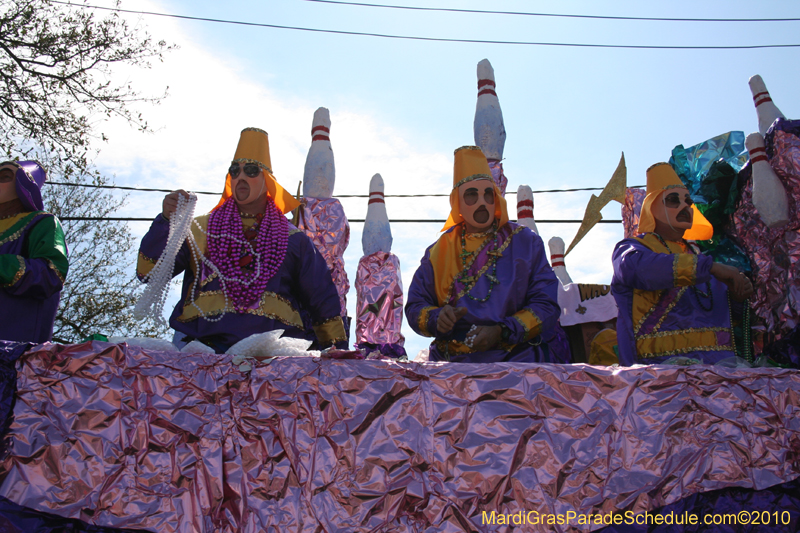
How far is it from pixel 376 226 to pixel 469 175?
60.4 inches

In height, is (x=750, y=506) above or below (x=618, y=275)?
below

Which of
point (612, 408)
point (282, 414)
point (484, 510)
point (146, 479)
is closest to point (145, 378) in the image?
point (146, 479)

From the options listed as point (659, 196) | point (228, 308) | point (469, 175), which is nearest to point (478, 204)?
point (469, 175)

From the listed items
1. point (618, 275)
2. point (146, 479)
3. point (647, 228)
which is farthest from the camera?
point (647, 228)

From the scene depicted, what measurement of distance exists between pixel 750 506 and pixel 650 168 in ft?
6.52

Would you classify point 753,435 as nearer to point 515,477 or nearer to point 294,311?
point 515,477

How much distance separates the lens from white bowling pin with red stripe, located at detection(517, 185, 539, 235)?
5.02 meters

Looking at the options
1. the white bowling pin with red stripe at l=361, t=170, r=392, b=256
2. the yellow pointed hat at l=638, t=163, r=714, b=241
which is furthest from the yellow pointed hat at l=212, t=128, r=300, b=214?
the yellow pointed hat at l=638, t=163, r=714, b=241

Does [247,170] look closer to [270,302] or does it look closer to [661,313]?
[270,302]

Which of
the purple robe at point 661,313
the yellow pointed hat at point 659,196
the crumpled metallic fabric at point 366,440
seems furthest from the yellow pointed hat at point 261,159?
the yellow pointed hat at point 659,196

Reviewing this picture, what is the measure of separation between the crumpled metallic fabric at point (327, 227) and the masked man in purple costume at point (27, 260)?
1561 millimetres

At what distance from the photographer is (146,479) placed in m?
1.60

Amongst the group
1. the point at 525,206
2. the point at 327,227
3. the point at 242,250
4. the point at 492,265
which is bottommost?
the point at 492,265

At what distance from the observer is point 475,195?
9.71ft
